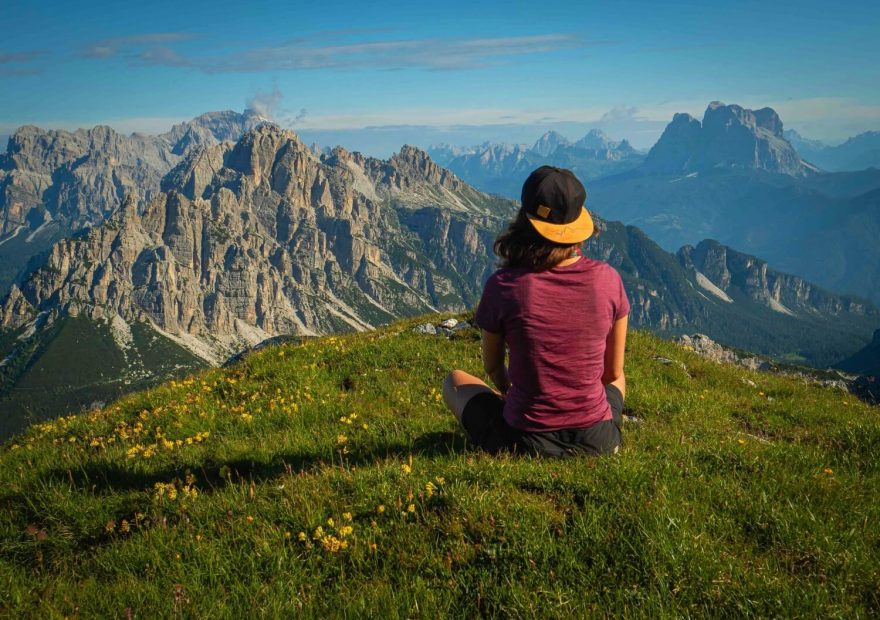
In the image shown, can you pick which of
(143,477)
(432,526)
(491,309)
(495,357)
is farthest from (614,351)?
(143,477)

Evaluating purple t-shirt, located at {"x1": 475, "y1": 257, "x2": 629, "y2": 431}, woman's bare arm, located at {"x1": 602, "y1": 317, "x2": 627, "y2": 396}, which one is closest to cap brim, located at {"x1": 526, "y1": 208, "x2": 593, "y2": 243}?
purple t-shirt, located at {"x1": 475, "y1": 257, "x2": 629, "y2": 431}

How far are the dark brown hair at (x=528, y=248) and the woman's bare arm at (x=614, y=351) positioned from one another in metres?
1.30

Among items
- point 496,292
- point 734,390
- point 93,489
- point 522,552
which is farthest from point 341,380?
point 734,390

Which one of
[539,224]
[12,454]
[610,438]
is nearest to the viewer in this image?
[539,224]

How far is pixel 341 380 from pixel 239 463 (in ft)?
14.0

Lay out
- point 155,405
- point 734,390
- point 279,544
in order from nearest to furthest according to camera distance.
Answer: point 279,544 < point 155,405 < point 734,390

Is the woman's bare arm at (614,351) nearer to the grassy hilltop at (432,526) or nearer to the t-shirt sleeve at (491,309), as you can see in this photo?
the grassy hilltop at (432,526)

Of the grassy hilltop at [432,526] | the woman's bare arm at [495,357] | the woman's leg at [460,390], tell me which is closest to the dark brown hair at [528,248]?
the woman's bare arm at [495,357]

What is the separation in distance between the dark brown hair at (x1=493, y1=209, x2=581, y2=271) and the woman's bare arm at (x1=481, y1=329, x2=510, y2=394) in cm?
102

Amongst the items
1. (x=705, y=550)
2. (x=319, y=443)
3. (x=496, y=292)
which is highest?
(x=496, y=292)

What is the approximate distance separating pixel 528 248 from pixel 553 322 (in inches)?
36.9

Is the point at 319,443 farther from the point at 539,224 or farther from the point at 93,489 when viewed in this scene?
the point at 539,224

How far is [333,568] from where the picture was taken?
5012 mm

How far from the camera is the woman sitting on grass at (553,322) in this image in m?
6.08
